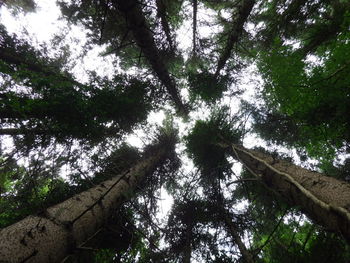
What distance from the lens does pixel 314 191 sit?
11.8 ft

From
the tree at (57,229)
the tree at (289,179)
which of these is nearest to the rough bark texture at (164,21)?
the tree at (289,179)

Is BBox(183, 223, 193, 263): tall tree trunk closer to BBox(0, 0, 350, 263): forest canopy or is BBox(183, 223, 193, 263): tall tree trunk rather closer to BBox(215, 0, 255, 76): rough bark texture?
BBox(0, 0, 350, 263): forest canopy

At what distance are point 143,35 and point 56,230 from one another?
19.1 ft

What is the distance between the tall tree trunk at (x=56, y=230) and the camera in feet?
8.21

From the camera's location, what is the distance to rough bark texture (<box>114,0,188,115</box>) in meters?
5.95

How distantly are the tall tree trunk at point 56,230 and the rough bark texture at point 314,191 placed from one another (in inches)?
110

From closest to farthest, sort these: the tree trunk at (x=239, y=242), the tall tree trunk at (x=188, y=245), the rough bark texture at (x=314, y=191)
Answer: the rough bark texture at (x=314, y=191), the tree trunk at (x=239, y=242), the tall tree trunk at (x=188, y=245)

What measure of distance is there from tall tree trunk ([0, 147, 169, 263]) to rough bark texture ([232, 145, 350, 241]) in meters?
2.79

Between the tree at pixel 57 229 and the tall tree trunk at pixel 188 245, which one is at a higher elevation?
the tall tree trunk at pixel 188 245

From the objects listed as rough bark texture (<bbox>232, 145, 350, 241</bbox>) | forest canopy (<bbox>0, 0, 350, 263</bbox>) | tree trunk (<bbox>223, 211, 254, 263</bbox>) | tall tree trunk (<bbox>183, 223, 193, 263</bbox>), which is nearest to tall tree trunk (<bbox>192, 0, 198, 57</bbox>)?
forest canopy (<bbox>0, 0, 350, 263</bbox>)

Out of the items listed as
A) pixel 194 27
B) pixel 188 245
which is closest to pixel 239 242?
pixel 188 245

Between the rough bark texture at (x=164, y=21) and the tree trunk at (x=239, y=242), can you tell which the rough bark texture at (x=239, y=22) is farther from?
the tree trunk at (x=239, y=242)

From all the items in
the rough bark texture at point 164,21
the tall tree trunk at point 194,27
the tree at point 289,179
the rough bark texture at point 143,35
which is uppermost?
the tall tree trunk at point 194,27

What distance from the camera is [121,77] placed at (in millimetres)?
7648
